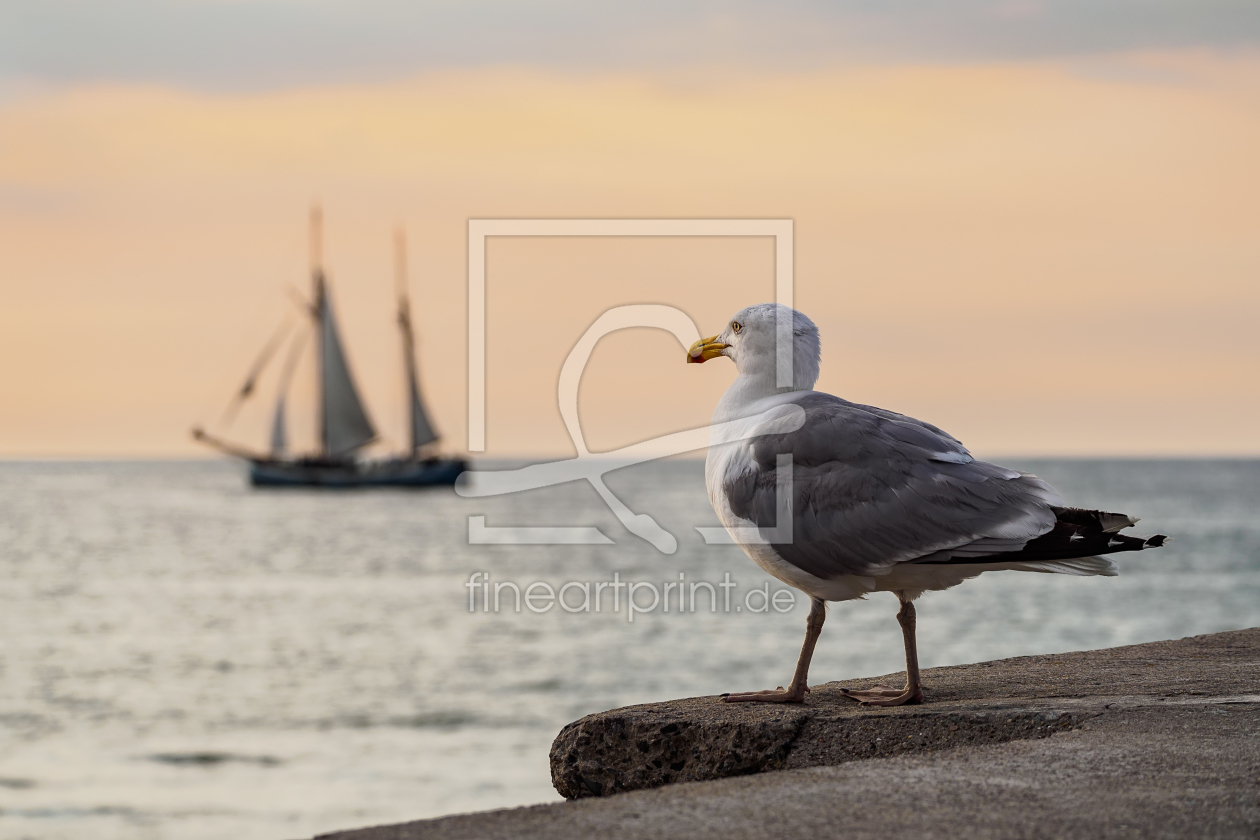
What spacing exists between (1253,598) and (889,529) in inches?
1083

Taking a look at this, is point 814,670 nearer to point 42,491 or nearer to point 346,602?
point 346,602

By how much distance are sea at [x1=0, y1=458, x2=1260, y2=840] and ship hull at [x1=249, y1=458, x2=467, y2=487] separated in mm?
25205

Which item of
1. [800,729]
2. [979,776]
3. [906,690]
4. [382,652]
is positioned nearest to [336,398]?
[382,652]

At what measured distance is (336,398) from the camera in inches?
2448

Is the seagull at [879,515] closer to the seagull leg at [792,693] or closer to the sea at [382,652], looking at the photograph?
the seagull leg at [792,693]

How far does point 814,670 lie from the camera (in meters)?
18.5

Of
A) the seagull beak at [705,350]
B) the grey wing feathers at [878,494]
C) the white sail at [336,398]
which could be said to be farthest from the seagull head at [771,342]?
the white sail at [336,398]

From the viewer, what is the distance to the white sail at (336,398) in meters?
61.2

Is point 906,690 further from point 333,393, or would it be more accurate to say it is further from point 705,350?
point 333,393

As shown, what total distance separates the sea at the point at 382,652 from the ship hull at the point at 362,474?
25205 millimetres

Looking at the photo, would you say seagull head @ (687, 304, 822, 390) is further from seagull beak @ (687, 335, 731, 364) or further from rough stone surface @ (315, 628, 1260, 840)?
rough stone surface @ (315, 628, 1260, 840)

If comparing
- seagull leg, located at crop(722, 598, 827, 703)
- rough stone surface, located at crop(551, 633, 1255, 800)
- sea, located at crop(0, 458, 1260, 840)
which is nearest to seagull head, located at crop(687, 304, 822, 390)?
seagull leg, located at crop(722, 598, 827, 703)

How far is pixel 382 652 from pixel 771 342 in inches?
671

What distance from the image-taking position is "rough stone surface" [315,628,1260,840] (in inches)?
109
